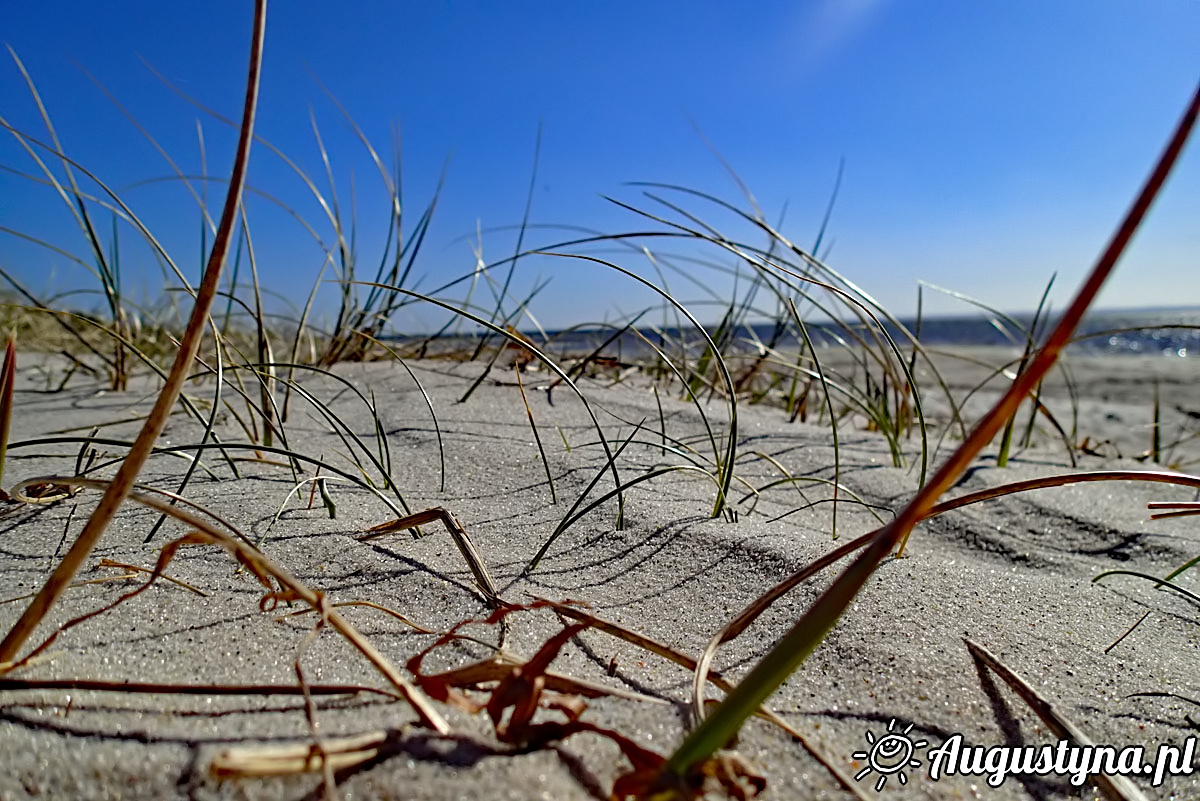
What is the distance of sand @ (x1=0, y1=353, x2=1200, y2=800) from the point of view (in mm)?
415

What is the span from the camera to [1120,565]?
0.98m

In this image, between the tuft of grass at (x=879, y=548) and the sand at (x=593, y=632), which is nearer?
the tuft of grass at (x=879, y=548)

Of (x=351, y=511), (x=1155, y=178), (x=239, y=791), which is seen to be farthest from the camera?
(x=351, y=511)

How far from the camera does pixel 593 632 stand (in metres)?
0.63

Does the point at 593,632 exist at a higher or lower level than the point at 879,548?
lower

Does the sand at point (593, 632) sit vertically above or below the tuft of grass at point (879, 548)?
below

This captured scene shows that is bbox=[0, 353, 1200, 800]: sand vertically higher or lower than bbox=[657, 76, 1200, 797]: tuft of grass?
lower

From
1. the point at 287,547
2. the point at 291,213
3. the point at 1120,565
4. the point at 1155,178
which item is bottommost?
the point at 1120,565

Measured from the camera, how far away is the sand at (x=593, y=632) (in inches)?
16.3

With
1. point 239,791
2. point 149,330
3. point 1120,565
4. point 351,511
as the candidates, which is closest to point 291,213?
point 351,511

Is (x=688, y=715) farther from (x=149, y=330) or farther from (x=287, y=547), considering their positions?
(x=149, y=330)

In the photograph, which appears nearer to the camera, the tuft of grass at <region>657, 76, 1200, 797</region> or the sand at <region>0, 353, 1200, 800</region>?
the tuft of grass at <region>657, 76, 1200, 797</region>

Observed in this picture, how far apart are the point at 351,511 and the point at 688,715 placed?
56 centimetres

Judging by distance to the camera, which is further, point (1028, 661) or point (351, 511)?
point (351, 511)
